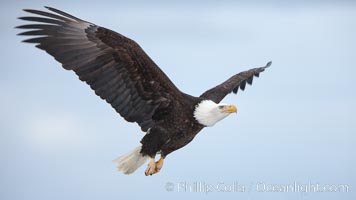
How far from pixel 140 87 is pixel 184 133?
58 centimetres

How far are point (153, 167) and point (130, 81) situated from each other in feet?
2.66

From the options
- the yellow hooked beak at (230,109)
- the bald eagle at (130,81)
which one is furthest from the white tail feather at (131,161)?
the yellow hooked beak at (230,109)

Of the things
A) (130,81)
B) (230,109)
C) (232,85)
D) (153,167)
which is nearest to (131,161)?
(153,167)

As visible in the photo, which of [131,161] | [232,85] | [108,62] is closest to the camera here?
[108,62]

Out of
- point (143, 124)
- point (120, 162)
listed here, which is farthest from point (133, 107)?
point (120, 162)

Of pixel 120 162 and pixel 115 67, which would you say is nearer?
pixel 115 67

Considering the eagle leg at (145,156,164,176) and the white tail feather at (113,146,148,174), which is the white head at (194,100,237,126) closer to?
the eagle leg at (145,156,164,176)

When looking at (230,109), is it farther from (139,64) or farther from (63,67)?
(63,67)

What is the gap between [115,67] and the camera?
8047mm

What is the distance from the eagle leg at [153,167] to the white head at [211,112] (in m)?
0.55

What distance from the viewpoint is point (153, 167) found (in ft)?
26.9

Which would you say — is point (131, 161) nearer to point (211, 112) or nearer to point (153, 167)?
point (153, 167)

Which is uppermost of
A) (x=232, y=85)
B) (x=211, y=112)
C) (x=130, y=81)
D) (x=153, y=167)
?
(x=232, y=85)

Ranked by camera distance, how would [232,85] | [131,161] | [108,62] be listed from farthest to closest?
1. [232,85]
2. [131,161]
3. [108,62]
